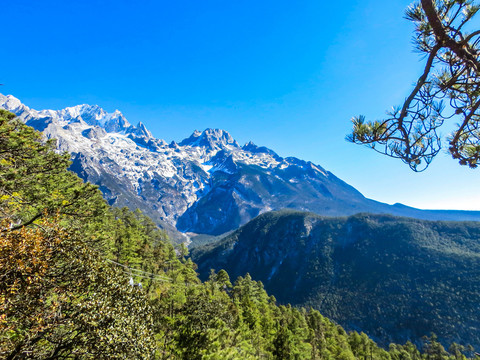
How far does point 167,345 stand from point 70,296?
55.2 feet

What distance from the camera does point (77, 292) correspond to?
10.0 metres

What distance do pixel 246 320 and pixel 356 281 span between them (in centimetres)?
19974

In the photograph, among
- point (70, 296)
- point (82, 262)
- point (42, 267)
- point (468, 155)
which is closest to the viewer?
point (468, 155)

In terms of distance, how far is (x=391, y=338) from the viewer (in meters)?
137

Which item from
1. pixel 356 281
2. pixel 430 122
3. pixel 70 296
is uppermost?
pixel 430 122

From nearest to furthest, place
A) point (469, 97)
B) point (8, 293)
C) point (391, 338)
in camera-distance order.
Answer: point (469, 97), point (8, 293), point (391, 338)

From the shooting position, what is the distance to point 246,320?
32156 mm

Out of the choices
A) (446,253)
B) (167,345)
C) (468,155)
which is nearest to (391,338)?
(446,253)

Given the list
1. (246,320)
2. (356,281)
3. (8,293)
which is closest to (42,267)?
(8,293)

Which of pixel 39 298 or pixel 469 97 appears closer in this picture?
pixel 469 97

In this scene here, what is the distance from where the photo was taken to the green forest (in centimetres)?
839

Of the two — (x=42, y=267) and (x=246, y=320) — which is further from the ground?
(x=42, y=267)

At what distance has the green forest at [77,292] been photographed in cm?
839

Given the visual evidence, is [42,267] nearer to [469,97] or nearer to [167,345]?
[469,97]
